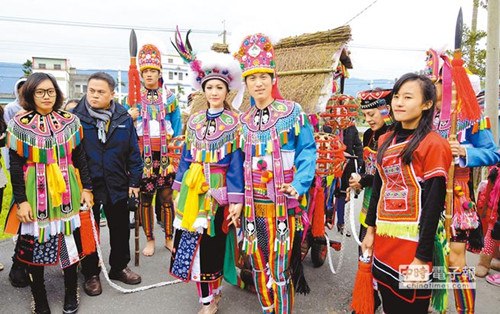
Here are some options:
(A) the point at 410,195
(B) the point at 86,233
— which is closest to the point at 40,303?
(B) the point at 86,233

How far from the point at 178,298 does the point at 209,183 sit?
50.3 inches

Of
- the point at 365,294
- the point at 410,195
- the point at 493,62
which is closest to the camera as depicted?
the point at 410,195

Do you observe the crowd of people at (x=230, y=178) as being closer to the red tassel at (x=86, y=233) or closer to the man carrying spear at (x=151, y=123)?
the red tassel at (x=86, y=233)

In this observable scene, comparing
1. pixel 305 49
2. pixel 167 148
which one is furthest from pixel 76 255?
pixel 305 49

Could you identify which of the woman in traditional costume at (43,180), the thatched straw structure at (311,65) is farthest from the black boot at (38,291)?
the thatched straw structure at (311,65)

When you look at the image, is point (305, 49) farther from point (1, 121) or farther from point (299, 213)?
point (1, 121)

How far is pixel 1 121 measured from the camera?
292 cm

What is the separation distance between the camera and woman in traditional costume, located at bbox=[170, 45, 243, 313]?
2.68 m

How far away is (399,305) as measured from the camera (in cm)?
197

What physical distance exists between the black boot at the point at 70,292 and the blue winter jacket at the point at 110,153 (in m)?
0.64

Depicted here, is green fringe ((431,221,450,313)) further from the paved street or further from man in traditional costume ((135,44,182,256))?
man in traditional costume ((135,44,182,256))

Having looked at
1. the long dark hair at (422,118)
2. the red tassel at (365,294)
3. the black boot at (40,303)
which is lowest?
the black boot at (40,303)

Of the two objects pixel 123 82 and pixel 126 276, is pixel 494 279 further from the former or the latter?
pixel 123 82

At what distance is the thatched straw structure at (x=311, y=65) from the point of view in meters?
3.42
